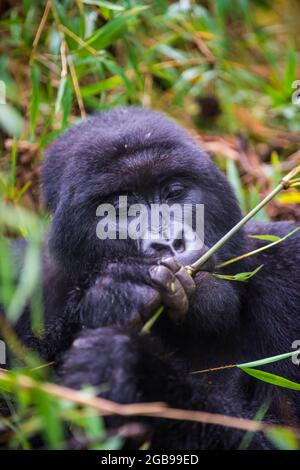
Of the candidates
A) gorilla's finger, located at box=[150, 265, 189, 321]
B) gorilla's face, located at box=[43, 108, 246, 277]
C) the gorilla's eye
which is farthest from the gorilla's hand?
the gorilla's eye

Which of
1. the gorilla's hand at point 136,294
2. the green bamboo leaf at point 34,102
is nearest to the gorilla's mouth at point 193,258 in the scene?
the gorilla's hand at point 136,294

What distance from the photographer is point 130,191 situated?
119 inches

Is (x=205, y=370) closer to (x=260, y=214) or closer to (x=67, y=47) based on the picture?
(x=260, y=214)

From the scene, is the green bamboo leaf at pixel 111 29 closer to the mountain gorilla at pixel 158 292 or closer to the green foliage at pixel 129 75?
the green foliage at pixel 129 75

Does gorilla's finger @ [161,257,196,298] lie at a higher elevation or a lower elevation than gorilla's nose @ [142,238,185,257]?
lower

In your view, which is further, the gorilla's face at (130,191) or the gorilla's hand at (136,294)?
the gorilla's face at (130,191)

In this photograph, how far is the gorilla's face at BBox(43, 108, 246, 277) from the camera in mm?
2965

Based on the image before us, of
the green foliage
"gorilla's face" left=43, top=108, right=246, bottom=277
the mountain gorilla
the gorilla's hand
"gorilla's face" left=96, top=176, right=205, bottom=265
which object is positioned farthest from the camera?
the green foliage

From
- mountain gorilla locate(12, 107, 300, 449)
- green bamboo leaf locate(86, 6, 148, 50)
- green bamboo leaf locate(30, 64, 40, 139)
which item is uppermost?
green bamboo leaf locate(86, 6, 148, 50)

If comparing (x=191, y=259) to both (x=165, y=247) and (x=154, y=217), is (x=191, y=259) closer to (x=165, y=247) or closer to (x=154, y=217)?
(x=165, y=247)

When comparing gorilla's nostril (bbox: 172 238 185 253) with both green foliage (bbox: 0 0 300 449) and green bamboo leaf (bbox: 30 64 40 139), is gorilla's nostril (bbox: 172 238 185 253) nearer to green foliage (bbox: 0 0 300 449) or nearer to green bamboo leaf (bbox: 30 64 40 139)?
green foliage (bbox: 0 0 300 449)

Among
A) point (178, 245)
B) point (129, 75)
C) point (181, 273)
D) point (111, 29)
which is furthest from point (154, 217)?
point (129, 75)

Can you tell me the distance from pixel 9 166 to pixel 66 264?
4.98 feet

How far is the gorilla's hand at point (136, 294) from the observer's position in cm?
244
